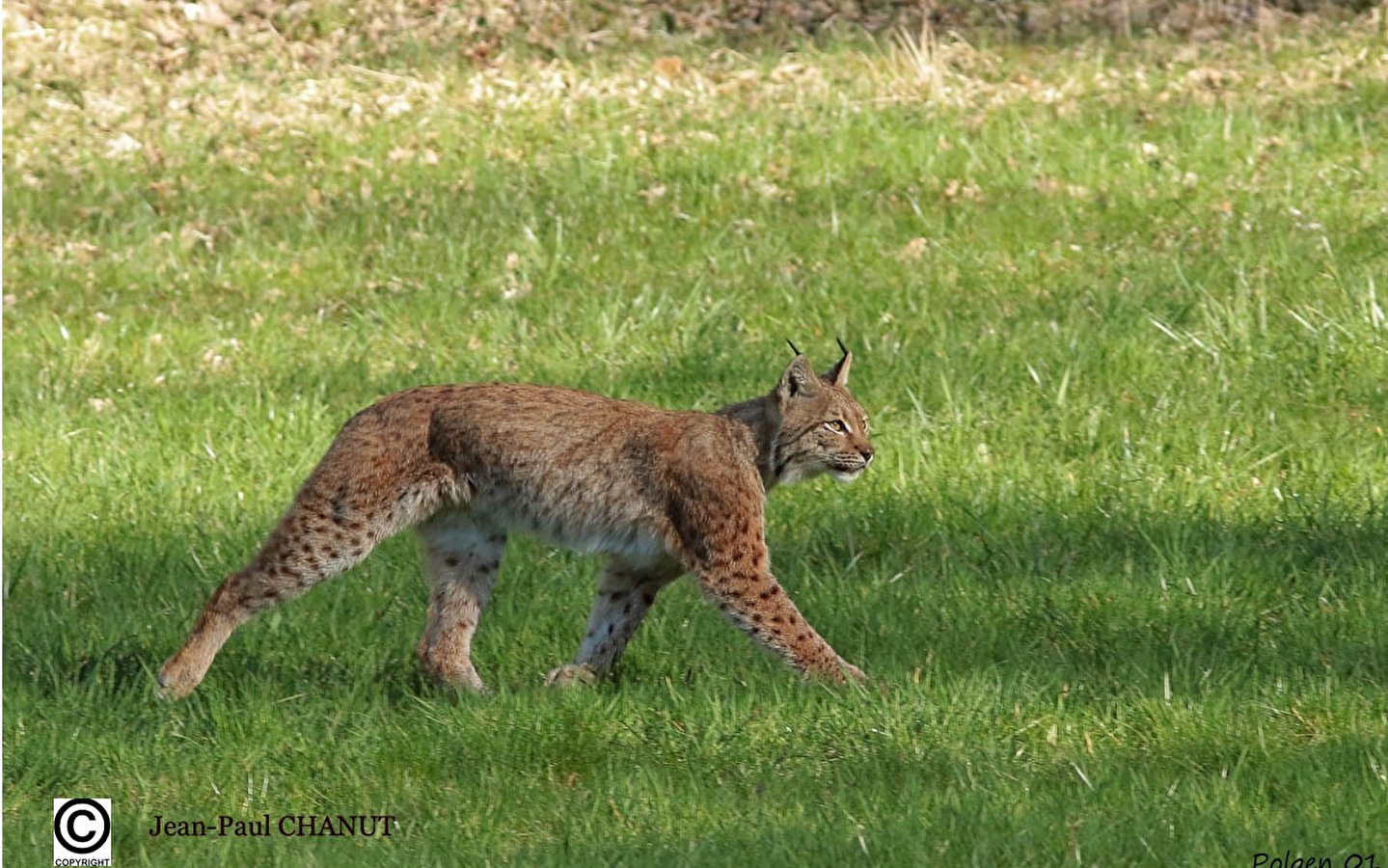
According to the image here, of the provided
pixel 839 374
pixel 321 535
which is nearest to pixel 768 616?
pixel 839 374

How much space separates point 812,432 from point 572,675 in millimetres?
975

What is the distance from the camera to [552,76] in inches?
493

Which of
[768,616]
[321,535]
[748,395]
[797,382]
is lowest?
[748,395]

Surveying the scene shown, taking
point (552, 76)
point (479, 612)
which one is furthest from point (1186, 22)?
point (479, 612)

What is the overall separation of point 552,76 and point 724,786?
8.34 meters

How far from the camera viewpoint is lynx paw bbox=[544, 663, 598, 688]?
555 centimetres

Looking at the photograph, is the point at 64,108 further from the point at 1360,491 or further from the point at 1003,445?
the point at 1360,491

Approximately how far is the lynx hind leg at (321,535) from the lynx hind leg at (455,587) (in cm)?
26

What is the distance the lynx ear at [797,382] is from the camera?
19.0 ft

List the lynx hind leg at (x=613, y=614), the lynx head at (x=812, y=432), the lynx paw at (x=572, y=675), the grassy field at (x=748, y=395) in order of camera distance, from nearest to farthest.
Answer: the grassy field at (x=748, y=395) → the lynx paw at (x=572, y=675) → the lynx hind leg at (x=613, y=614) → the lynx head at (x=812, y=432)

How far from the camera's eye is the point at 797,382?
Result: 5.81 m

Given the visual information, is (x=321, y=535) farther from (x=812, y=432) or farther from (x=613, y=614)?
(x=812, y=432)

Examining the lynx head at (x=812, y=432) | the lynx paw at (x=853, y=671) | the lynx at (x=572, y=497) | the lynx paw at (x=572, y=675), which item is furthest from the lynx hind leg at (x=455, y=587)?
the lynx paw at (x=853, y=671)

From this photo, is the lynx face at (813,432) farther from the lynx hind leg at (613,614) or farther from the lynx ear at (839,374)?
the lynx hind leg at (613,614)
